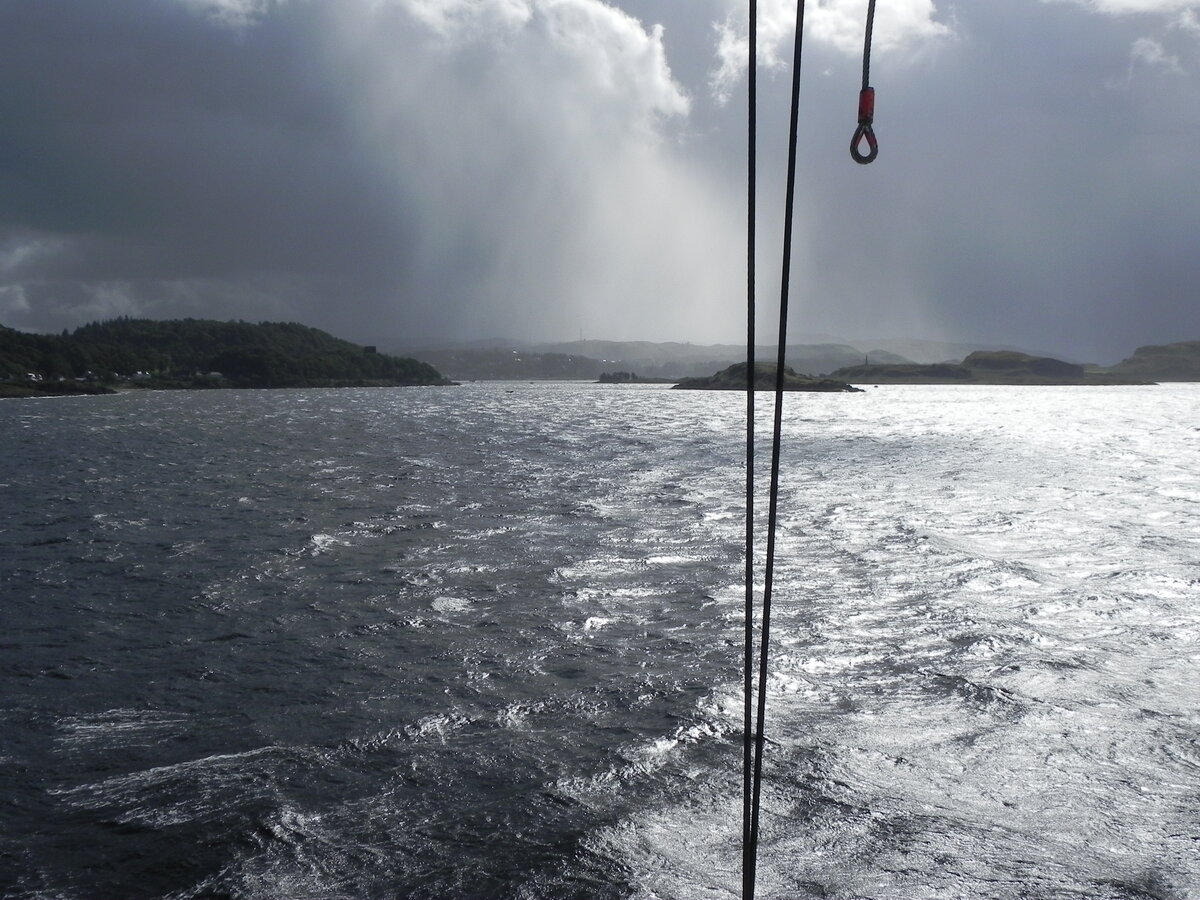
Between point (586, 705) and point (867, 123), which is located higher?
point (867, 123)

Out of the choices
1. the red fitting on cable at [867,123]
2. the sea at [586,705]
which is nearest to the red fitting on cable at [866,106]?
the red fitting on cable at [867,123]

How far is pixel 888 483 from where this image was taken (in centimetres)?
3528

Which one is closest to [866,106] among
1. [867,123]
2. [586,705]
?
[867,123]

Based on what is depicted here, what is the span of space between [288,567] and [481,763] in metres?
11.1

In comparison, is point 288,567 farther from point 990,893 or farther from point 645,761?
point 990,893

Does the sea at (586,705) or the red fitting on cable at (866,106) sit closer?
the red fitting on cable at (866,106)

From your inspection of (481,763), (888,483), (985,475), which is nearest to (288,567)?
(481,763)

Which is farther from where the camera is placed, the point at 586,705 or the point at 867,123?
the point at 586,705

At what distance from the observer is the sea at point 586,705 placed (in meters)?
7.09

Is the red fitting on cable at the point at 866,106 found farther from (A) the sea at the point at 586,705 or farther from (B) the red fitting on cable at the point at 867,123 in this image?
(A) the sea at the point at 586,705

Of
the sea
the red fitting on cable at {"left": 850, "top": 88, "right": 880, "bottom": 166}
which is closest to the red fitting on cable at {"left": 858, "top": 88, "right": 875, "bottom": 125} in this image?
the red fitting on cable at {"left": 850, "top": 88, "right": 880, "bottom": 166}

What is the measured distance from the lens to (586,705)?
34.6ft

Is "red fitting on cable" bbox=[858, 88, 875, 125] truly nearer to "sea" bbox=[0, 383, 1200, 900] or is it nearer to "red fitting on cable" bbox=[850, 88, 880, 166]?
"red fitting on cable" bbox=[850, 88, 880, 166]

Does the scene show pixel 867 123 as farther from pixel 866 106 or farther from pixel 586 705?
pixel 586 705
